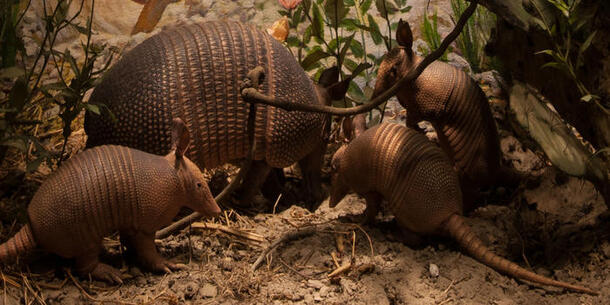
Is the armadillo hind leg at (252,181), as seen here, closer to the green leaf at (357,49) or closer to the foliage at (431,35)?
the green leaf at (357,49)

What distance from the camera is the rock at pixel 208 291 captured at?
2904 mm

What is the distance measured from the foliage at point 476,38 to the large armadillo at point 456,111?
144cm

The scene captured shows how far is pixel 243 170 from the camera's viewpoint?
10.1 feet

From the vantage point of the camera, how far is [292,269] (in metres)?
3.15

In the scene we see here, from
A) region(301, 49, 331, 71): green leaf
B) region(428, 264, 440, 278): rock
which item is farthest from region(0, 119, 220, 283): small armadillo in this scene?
region(301, 49, 331, 71): green leaf

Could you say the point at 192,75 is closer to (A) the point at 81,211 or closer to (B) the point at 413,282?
(A) the point at 81,211

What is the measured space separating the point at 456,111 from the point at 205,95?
4.90 ft

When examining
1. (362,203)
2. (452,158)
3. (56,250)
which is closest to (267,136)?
(362,203)

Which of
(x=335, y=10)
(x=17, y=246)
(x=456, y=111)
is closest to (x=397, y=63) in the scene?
(x=456, y=111)

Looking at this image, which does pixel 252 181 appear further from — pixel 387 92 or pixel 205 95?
pixel 387 92

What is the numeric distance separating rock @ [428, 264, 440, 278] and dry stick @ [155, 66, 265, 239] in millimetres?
1082

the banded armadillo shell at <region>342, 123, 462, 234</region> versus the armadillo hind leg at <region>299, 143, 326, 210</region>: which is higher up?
the banded armadillo shell at <region>342, 123, 462, 234</region>

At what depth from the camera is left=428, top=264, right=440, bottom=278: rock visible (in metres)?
3.07

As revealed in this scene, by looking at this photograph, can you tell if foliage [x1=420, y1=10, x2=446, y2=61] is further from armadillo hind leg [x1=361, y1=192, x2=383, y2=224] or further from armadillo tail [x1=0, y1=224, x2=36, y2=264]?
armadillo tail [x1=0, y1=224, x2=36, y2=264]
